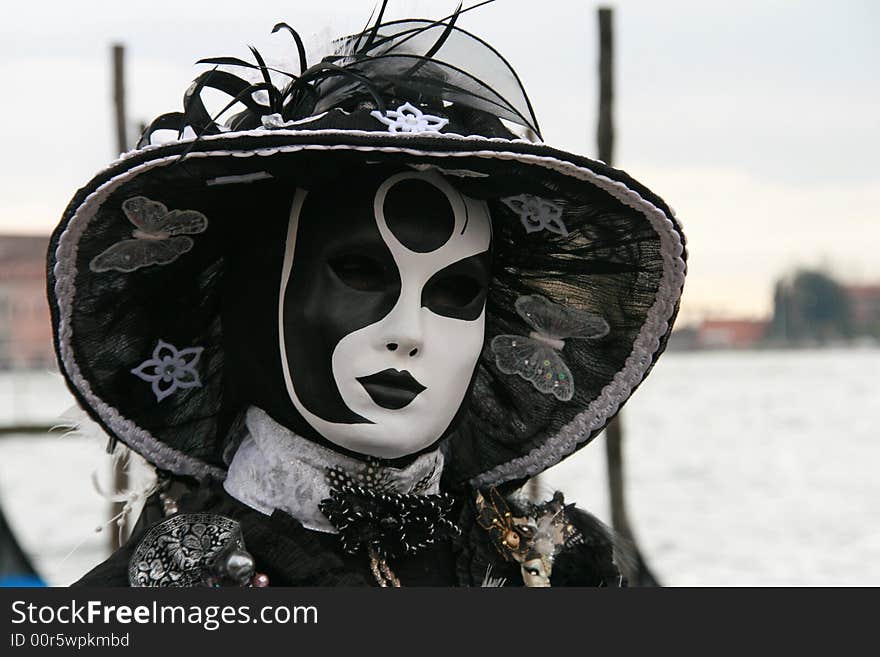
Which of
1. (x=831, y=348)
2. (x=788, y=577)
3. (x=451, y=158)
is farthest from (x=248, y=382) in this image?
(x=831, y=348)

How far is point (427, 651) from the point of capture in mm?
1440

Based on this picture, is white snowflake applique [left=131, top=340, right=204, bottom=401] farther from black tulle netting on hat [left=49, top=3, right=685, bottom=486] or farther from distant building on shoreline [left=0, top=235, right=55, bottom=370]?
distant building on shoreline [left=0, top=235, right=55, bottom=370]

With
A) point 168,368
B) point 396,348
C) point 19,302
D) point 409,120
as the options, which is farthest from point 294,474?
point 19,302

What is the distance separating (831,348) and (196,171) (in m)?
15.6

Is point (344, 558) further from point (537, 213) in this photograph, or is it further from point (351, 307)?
point (537, 213)

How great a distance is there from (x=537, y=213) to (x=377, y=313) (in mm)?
406

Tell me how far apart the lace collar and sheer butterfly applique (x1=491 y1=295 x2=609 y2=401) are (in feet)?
1.20

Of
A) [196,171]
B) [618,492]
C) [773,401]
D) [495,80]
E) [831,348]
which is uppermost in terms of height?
[495,80]

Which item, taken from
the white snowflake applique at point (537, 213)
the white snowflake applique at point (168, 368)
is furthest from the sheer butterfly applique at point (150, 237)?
the white snowflake applique at point (537, 213)

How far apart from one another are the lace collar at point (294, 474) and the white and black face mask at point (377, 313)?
39mm

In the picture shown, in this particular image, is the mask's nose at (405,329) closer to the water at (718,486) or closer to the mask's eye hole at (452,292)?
the mask's eye hole at (452,292)

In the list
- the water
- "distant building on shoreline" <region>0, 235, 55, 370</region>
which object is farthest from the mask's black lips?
"distant building on shoreline" <region>0, 235, 55, 370</region>

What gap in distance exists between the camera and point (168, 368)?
1.88 meters

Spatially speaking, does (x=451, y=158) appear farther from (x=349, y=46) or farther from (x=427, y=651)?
(x=427, y=651)
